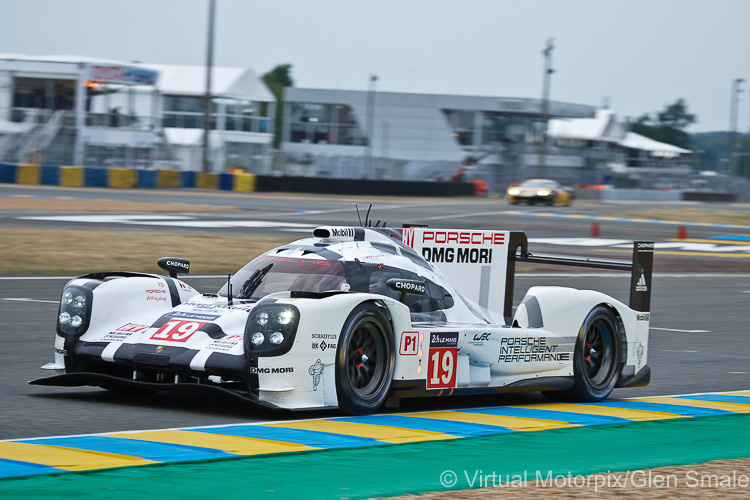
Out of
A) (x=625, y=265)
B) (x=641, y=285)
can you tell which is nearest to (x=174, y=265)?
(x=625, y=265)

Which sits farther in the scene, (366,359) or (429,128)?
(429,128)

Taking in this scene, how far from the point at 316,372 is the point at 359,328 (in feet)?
1.54

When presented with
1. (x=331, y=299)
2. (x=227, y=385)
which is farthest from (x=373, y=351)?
(x=227, y=385)

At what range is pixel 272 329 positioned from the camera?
660cm

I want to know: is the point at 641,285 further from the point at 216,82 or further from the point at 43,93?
the point at 216,82

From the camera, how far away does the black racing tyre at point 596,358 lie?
8773mm

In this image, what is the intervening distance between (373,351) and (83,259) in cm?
1327

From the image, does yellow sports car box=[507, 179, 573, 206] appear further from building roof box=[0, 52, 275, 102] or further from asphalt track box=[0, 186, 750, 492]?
building roof box=[0, 52, 275, 102]

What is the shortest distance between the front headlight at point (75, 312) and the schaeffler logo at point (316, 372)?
168cm

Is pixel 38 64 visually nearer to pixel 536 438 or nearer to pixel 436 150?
pixel 436 150

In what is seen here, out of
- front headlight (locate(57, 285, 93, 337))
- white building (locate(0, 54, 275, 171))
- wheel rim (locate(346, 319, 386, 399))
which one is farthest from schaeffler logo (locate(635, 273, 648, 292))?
white building (locate(0, 54, 275, 171))

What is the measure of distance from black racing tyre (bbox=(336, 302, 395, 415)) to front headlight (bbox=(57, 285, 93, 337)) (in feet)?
5.90

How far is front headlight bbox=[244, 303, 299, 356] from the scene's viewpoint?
656 centimetres

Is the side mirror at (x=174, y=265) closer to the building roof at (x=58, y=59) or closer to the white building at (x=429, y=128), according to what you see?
the building roof at (x=58, y=59)
